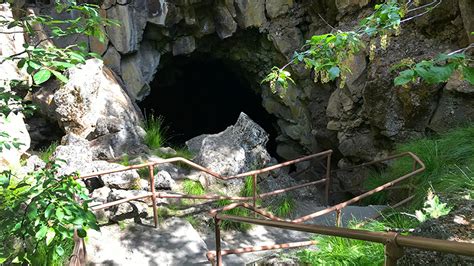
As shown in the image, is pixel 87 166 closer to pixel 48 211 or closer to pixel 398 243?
pixel 48 211

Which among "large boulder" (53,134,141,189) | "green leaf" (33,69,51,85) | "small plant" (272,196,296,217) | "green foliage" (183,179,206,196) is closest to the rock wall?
"small plant" (272,196,296,217)

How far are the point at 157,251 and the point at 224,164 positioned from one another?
1.88m

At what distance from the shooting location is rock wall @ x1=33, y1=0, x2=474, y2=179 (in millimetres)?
5098

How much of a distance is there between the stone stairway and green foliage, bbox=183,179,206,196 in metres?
0.58

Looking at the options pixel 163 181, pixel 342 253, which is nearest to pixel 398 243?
pixel 342 253

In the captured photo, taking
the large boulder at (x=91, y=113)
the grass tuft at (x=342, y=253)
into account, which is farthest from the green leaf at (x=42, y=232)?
the large boulder at (x=91, y=113)

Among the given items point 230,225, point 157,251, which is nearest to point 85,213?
point 157,251

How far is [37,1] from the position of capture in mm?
6527

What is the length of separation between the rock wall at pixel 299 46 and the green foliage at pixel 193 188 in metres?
2.84

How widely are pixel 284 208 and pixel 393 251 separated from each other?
340cm

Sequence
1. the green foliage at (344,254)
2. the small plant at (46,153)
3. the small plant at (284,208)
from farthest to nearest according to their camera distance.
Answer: the small plant at (46,153) < the small plant at (284,208) < the green foliage at (344,254)

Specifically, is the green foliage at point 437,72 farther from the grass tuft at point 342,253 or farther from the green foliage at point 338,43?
the grass tuft at point 342,253

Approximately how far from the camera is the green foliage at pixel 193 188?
437 centimetres

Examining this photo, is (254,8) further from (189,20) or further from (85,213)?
(85,213)
